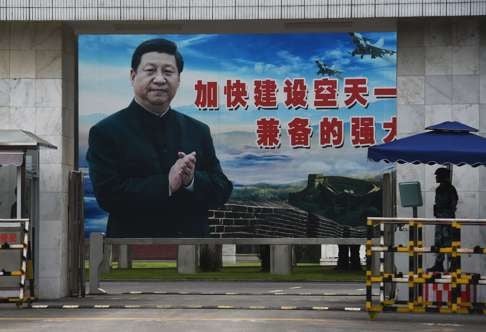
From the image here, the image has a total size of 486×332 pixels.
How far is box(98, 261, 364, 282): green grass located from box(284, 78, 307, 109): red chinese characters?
13.7 feet

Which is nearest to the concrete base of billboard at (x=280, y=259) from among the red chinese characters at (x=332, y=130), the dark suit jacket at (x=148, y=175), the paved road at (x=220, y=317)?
the dark suit jacket at (x=148, y=175)

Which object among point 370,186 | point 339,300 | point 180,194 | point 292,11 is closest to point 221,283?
point 180,194

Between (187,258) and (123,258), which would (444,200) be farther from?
(123,258)

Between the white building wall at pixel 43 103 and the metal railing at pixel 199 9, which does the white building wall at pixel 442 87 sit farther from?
the white building wall at pixel 43 103

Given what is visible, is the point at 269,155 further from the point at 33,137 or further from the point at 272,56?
the point at 33,137

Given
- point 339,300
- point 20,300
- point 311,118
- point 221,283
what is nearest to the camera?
point 20,300

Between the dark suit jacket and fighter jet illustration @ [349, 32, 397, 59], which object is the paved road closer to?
the dark suit jacket

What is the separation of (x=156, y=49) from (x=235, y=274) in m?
5.93

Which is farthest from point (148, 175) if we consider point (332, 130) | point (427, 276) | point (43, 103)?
point (427, 276)

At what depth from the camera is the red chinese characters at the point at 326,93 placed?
2950cm

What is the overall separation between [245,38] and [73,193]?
11.4m

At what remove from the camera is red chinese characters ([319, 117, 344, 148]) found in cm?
2939

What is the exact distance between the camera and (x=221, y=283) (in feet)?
90.8

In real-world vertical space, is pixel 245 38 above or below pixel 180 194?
above
